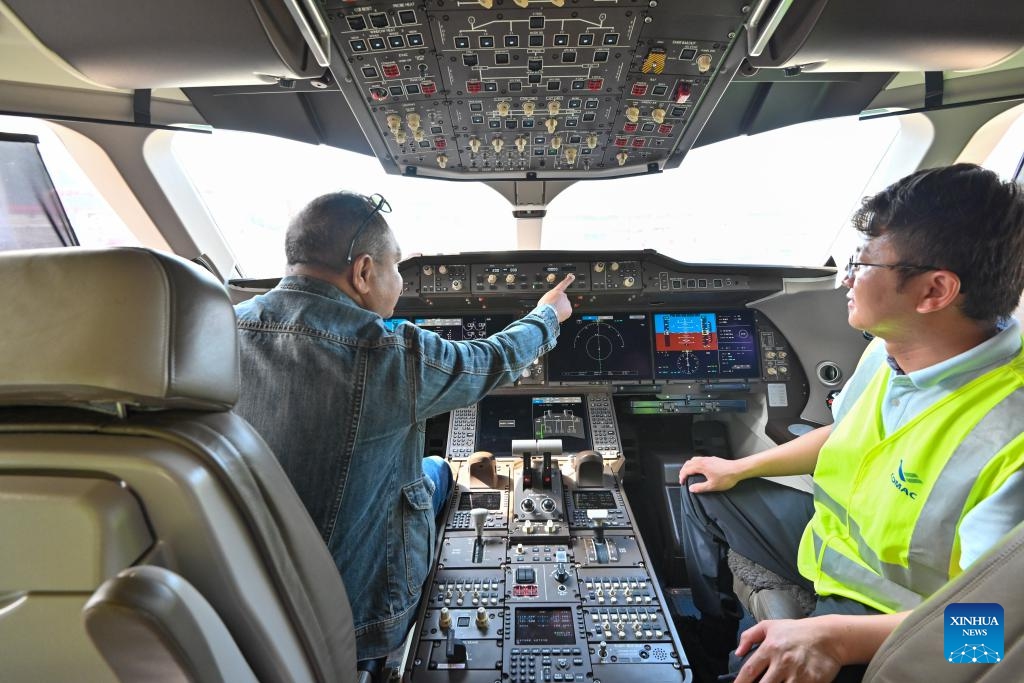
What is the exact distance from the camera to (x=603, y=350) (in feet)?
8.32

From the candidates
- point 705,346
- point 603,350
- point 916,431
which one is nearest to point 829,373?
point 705,346

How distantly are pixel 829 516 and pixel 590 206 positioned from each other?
6.91 ft

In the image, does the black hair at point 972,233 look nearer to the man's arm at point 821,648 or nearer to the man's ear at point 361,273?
the man's arm at point 821,648

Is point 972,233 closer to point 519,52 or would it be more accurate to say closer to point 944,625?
point 944,625

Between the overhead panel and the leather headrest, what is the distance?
810 mm

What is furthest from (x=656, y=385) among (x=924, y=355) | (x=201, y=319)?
(x=201, y=319)

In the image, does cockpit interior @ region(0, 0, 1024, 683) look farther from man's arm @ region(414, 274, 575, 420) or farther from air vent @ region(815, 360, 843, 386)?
man's arm @ region(414, 274, 575, 420)

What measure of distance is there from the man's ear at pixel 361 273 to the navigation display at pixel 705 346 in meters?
1.72

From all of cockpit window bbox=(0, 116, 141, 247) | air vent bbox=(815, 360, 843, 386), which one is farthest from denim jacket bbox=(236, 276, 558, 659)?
air vent bbox=(815, 360, 843, 386)

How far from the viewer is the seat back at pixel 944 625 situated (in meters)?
0.60

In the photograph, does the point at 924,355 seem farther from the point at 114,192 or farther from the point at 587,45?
the point at 114,192

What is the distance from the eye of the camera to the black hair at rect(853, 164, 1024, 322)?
970 mm

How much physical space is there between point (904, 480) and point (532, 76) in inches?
52.0

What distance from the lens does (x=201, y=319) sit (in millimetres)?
563
